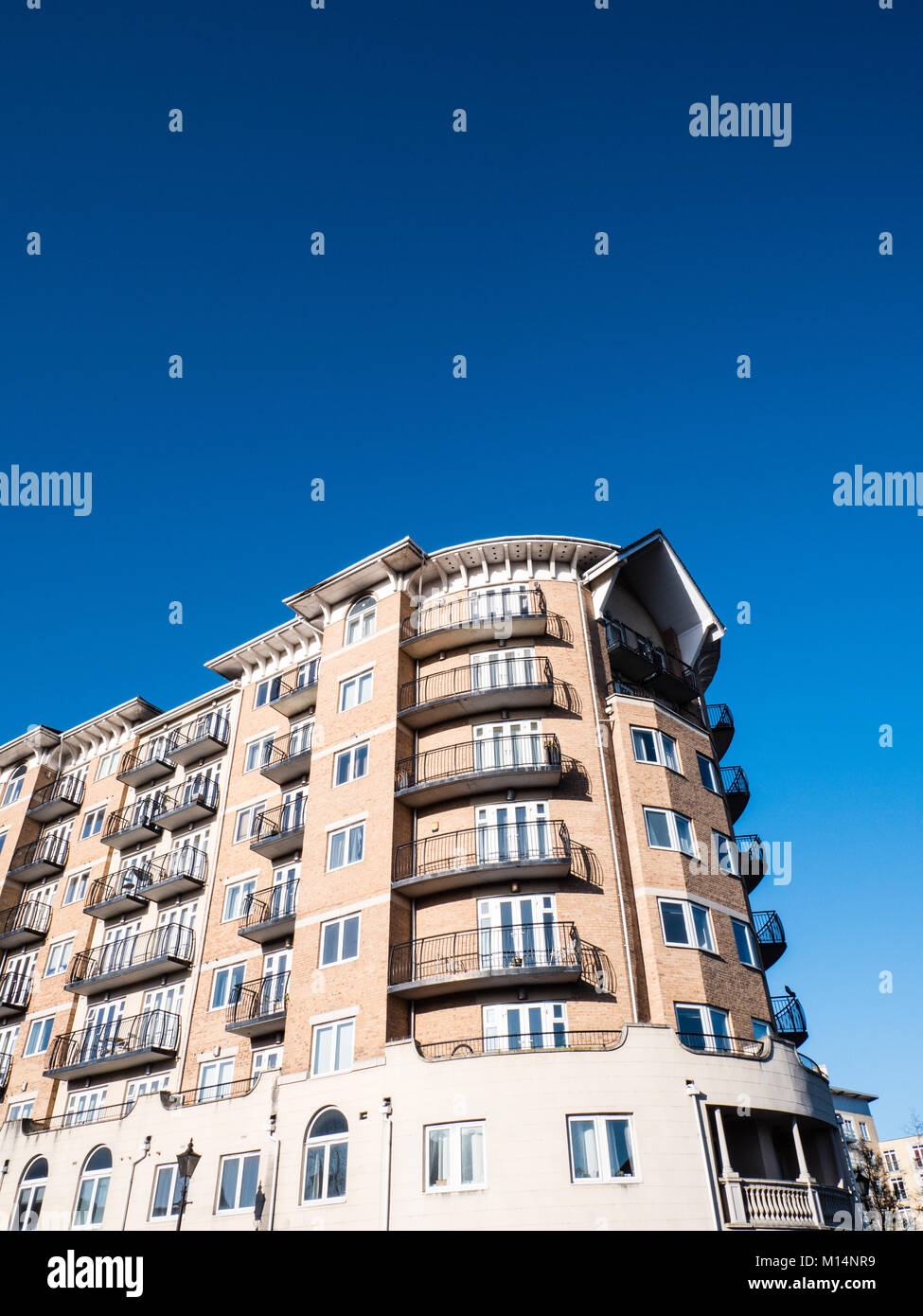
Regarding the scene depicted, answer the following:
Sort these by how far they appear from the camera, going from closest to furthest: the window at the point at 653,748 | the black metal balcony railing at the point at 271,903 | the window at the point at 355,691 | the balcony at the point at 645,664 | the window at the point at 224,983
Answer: the window at the point at 653,748 < the black metal balcony railing at the point at 271,903 < the window at the point at 224,983 < the balcony at the point at 645,664 < the window at the point at 355,691

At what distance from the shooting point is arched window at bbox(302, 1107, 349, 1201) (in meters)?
21.6

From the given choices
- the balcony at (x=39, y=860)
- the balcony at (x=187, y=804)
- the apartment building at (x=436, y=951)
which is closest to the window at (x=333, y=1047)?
the apartment building at (x=436, y=951)

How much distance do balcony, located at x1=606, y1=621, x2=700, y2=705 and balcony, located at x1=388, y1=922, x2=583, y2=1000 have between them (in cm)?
953

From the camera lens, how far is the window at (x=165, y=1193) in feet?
79.7

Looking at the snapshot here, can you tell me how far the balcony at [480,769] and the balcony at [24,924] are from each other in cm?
1961

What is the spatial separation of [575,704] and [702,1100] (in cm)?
1141

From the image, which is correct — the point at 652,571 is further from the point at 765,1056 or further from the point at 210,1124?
the point at 210,1124

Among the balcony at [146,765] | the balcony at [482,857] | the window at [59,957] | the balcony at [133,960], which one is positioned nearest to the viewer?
the balcony at [482,857]

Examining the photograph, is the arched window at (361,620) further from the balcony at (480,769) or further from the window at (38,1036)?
the window at (38,1036)

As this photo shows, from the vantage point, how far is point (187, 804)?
115ft

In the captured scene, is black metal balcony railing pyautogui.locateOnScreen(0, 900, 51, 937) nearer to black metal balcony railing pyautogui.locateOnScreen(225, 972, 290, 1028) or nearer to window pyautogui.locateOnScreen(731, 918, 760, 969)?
black metal balcony railing pyautogui.locateOnScreen(225, 972, 290, 1028)
